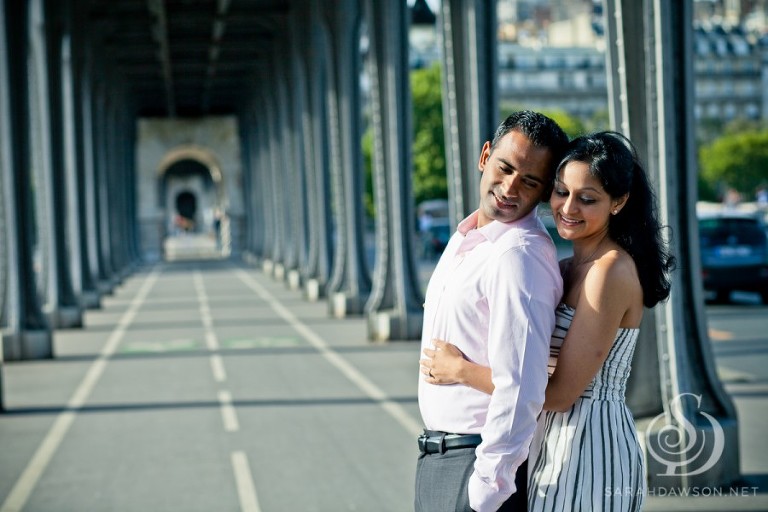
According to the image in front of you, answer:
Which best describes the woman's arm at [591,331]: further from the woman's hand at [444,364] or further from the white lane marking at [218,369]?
the white lane marking at [218,369]

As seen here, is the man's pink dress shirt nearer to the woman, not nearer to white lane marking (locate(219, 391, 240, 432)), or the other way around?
the woman

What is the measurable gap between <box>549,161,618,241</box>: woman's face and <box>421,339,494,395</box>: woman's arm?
17.8 inches

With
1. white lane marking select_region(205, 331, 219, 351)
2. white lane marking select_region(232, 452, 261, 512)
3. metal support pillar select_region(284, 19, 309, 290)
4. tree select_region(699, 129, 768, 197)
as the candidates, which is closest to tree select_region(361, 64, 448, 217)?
tree select_region(699, 129, 768, 197)

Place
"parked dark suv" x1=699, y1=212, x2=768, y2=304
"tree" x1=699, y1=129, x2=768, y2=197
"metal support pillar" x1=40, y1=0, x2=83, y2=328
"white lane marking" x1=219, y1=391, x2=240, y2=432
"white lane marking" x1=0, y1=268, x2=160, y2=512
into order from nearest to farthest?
1. "white lane marking" x1=0, y1=268, x2=160, y2=512
2. "white lane marking" x1=219, y1=391, x2=240, y2=432
3. "metal support pillar" x1=40, y1=0, x2=83, y2=328
4. "parked dark suv" x1=699, y1=212, x2=768, y2=304
5. "tree" x1=699, y1=129, x2=768, y2=197

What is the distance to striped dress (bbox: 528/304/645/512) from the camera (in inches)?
142

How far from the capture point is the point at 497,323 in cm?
357

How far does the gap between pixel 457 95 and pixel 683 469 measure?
8.70m

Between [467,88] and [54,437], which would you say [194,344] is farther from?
[54,437]

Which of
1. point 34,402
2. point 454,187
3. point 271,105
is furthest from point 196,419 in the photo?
point 271,105

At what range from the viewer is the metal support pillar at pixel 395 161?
20.6 metres

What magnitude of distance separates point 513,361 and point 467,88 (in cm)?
1312

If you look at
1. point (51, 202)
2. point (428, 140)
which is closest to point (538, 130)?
point (51, 202)

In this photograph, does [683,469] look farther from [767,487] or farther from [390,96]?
[390,96]

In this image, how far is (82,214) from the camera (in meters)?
31.5
